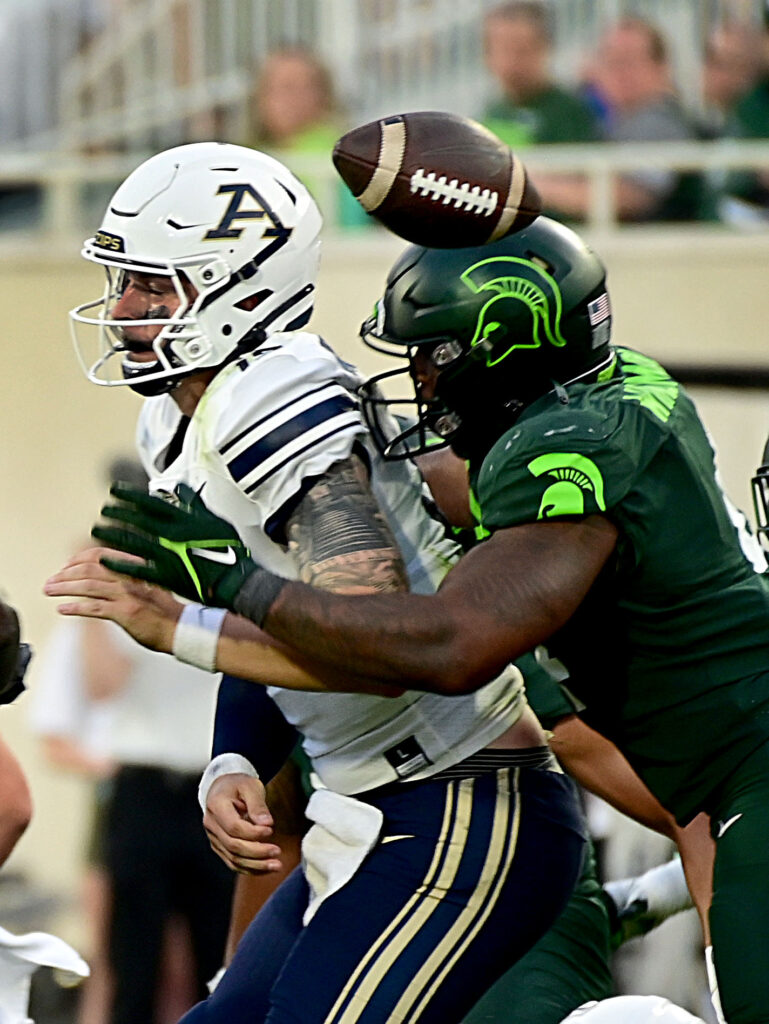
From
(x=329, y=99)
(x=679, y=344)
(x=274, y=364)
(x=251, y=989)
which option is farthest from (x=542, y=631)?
(x=329, y=99)

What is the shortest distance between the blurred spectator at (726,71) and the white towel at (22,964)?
4400mm

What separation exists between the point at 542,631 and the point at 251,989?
34.1 inches

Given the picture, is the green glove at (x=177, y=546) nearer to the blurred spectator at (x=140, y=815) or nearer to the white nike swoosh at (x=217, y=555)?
the white nike swoosh at (x=217, y=555)

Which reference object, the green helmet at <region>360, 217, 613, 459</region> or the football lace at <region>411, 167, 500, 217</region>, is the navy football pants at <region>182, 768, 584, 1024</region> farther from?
the football lace at <region>411, 167, 500, 217</region>

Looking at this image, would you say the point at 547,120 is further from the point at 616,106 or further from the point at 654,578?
the point at 654,578

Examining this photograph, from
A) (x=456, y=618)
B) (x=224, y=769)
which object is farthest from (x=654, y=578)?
(x=224, y=769)

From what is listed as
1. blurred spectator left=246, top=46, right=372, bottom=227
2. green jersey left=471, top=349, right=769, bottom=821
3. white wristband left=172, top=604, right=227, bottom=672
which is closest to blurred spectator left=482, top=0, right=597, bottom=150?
blurred spectator left=246, top=46, right=372, bottom=227

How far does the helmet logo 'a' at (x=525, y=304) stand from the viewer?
2.81 meters

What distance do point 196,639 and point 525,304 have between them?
706 millimetres

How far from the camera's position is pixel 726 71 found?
6.61m

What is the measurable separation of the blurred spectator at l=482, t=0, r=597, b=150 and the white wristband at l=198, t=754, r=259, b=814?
4.02 m

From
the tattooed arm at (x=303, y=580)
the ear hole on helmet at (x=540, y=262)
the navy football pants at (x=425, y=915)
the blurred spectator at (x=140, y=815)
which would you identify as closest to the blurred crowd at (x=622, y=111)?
the blurred spectator at (x=140, y=815)

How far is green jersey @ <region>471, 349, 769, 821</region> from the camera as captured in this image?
2.62 m

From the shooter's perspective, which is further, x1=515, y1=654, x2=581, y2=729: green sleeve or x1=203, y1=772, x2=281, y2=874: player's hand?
x1=515, y1=654, x2=581, y2=729: green sleeve
